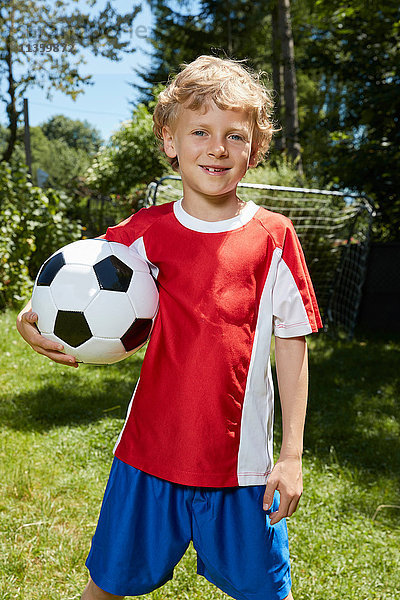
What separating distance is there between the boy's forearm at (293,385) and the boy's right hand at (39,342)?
1.75ft

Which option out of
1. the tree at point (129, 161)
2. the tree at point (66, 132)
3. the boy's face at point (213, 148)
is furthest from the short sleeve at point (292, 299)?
the tree at point (66, 132)

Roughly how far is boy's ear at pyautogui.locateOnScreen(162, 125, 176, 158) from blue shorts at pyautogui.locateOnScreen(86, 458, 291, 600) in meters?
0.84

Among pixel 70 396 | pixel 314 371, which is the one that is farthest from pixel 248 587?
pixel 314 371

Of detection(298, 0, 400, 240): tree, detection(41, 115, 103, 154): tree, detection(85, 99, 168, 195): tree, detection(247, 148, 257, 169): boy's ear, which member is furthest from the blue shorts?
detection(41, 115, 103, 154): tree

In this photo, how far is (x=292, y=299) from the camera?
55.5 inches

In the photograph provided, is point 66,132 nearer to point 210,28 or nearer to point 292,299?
point 210,28

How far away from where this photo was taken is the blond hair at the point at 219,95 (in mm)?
1398

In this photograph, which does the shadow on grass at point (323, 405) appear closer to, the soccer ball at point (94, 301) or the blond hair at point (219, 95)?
the soccer ball at point (94, 301)

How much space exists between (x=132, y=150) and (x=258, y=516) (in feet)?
36.8

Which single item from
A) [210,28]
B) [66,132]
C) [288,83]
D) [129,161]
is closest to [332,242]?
[288,83]

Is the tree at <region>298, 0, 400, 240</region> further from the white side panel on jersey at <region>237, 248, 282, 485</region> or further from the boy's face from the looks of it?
the white side panel on jersey at <region>237, 248, 282, 485</region>

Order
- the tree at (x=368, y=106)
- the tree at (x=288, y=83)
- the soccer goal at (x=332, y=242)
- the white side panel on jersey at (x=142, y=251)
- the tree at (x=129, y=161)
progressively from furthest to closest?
the tree at (x=129, y=161) → the tree at (x=288, y=83) → the tree at (x=368, y=106) → the soccer goal at (x=332, y=242) → the white side panel on jersey at (x=142, y=251)

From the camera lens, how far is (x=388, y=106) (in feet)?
21.9

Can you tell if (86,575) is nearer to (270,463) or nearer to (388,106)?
(270,463)
